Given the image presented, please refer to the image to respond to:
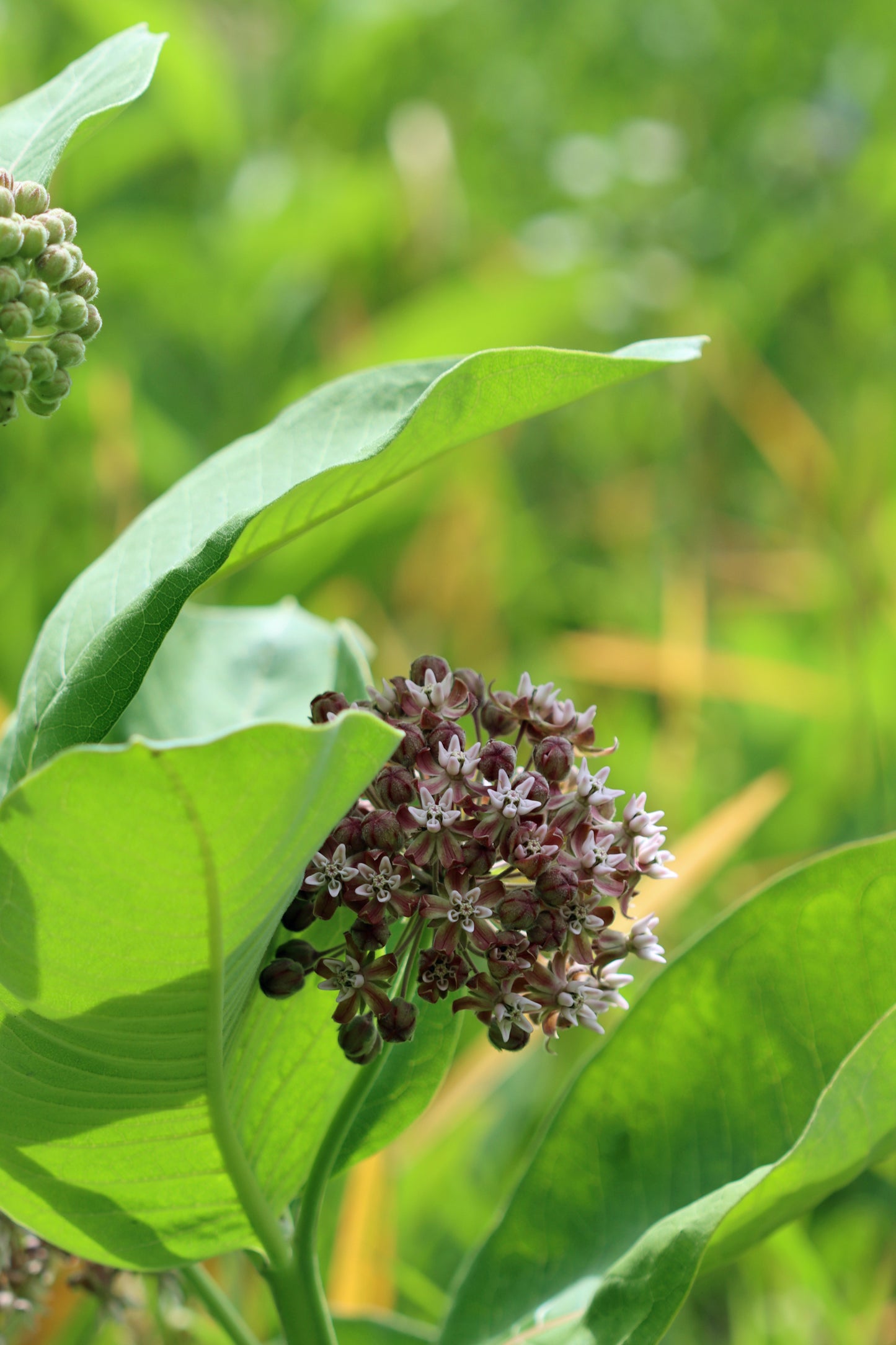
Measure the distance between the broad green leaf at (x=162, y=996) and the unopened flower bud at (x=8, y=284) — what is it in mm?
187

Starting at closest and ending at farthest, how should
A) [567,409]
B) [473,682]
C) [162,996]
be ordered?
[162,996], [473,682], [567,409]

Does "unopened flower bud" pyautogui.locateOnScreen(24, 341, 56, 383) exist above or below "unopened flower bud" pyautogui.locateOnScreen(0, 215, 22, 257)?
below

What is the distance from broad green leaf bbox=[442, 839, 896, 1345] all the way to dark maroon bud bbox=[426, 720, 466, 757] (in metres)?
0.18

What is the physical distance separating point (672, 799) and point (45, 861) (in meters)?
1.39

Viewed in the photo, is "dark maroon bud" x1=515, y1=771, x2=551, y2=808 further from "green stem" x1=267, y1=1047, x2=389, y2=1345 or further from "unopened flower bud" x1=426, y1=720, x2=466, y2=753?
"green stem" x1=267, y1=1047, x2=389, y2=1345

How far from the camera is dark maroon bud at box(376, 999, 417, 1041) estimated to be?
47 cm

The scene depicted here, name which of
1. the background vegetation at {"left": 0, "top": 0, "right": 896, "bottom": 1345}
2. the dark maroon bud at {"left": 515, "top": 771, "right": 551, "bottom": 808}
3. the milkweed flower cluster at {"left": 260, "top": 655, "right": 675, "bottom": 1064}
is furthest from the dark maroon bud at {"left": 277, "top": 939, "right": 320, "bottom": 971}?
the background vegetation at {"left": 0, "top": 0, "right": 896, "bottom": 1345}

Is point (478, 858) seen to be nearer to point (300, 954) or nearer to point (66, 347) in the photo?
point (300, 954)

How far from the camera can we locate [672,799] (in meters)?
1.71

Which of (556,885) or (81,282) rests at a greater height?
(81,282)

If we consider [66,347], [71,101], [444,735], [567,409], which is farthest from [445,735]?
[567,409]

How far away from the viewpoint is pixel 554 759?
509 millimetres

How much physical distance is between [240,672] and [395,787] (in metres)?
0.29

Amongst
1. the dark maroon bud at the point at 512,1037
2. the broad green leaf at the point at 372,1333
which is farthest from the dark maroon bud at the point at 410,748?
the broad green leaf at the point at 372,1333
